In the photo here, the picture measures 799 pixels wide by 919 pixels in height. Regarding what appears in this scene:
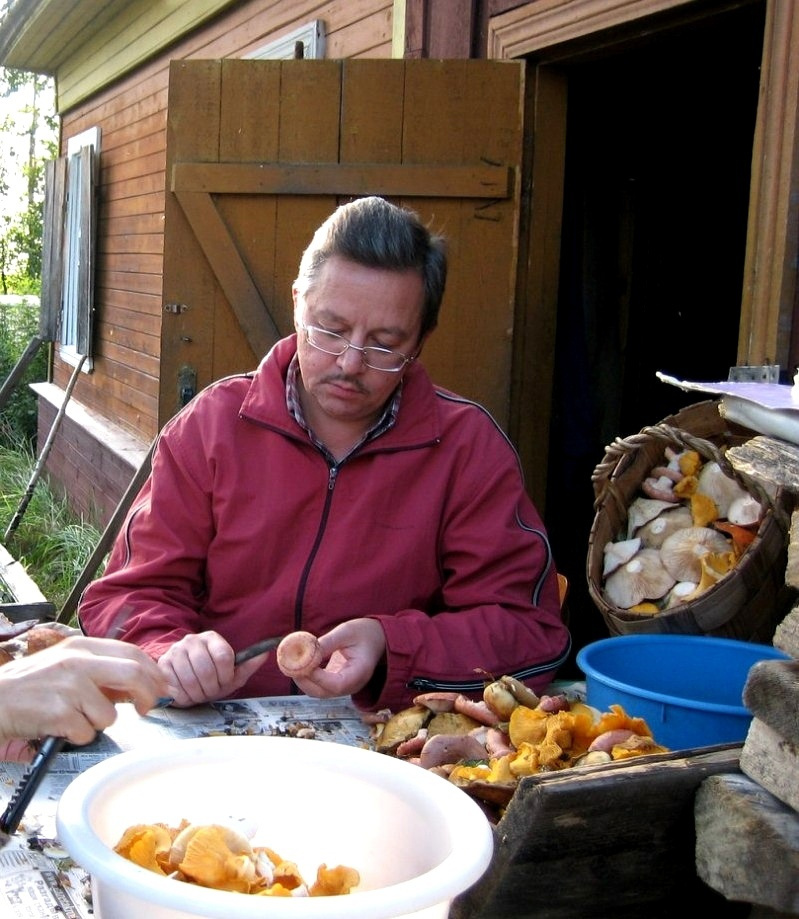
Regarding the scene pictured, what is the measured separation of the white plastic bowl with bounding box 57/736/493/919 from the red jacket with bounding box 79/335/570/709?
0.91 m

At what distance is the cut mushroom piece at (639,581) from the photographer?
92.6 inches

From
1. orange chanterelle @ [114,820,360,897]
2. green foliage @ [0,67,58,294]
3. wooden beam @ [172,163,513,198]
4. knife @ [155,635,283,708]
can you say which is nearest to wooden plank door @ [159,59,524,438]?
wooden beam @ [172,163,513,198]

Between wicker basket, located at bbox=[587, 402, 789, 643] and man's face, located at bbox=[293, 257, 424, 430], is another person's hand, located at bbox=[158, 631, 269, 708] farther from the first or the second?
wicker basket, located at bbox=[587, 402, 789, 643]

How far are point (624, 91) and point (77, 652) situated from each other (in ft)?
14.6

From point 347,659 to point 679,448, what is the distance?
3.59 ft

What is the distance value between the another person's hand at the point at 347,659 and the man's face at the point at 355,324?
51cm

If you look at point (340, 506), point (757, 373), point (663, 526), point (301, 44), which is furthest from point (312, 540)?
point (301, 44)

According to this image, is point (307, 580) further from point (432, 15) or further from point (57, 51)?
point (57, 51)

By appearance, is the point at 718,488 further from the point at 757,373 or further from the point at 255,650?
the point at 255,650

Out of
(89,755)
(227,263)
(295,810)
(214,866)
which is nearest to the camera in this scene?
(214,866)

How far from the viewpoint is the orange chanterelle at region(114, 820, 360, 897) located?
948 mm

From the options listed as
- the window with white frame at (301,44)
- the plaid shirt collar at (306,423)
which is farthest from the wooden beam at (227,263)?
the plaid shirt collar at (306,423)

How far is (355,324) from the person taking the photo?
2.16 metres

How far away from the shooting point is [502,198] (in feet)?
12.3
